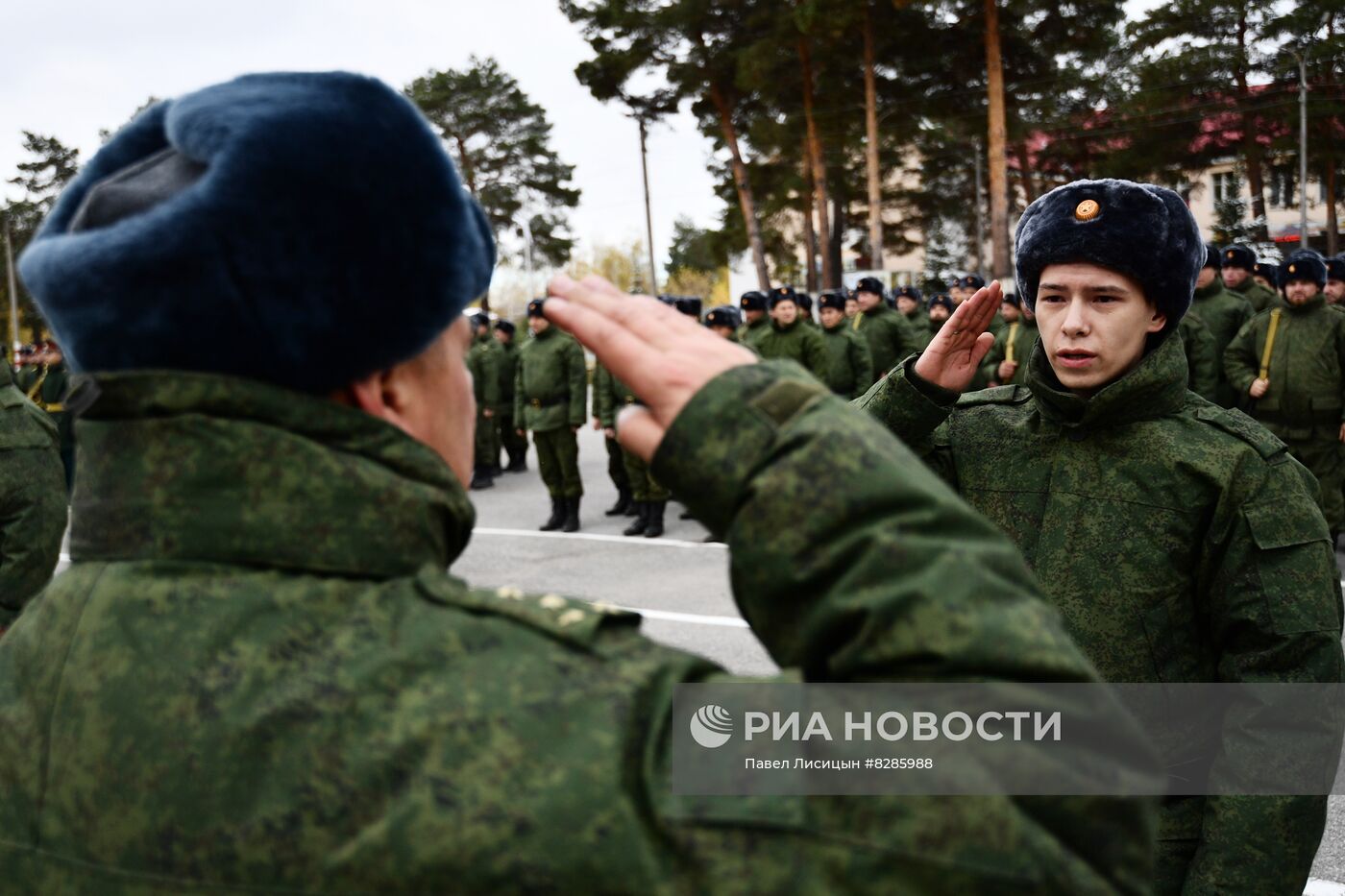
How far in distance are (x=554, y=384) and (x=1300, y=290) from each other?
6297 millimetres

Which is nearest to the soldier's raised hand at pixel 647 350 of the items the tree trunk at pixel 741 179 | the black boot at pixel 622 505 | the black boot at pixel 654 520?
the black boot at pixel 654 520

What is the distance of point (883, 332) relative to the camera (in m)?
13.6

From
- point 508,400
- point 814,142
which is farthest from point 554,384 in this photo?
point 814,142

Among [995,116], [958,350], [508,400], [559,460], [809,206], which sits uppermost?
[995,116]

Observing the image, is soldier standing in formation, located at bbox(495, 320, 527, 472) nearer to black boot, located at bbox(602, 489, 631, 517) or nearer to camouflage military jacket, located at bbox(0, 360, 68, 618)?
black boot, located at bbox(602, 489, 631, 517)

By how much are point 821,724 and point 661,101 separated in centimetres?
3460

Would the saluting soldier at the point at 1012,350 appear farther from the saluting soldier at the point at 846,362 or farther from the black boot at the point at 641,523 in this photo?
the black boot at the point at 641,523

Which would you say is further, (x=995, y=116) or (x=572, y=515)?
(x=995, y=116)

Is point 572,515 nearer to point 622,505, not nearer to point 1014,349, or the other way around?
point 622,505

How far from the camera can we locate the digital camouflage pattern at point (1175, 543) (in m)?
2.08

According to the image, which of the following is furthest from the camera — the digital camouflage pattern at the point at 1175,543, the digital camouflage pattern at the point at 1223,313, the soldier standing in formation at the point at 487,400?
the soldier standing in formation at the point at 487,400

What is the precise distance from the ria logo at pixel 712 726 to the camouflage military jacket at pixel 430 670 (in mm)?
27

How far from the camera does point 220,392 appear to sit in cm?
99

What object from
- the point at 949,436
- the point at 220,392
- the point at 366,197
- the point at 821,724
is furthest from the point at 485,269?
the point at 949,436
